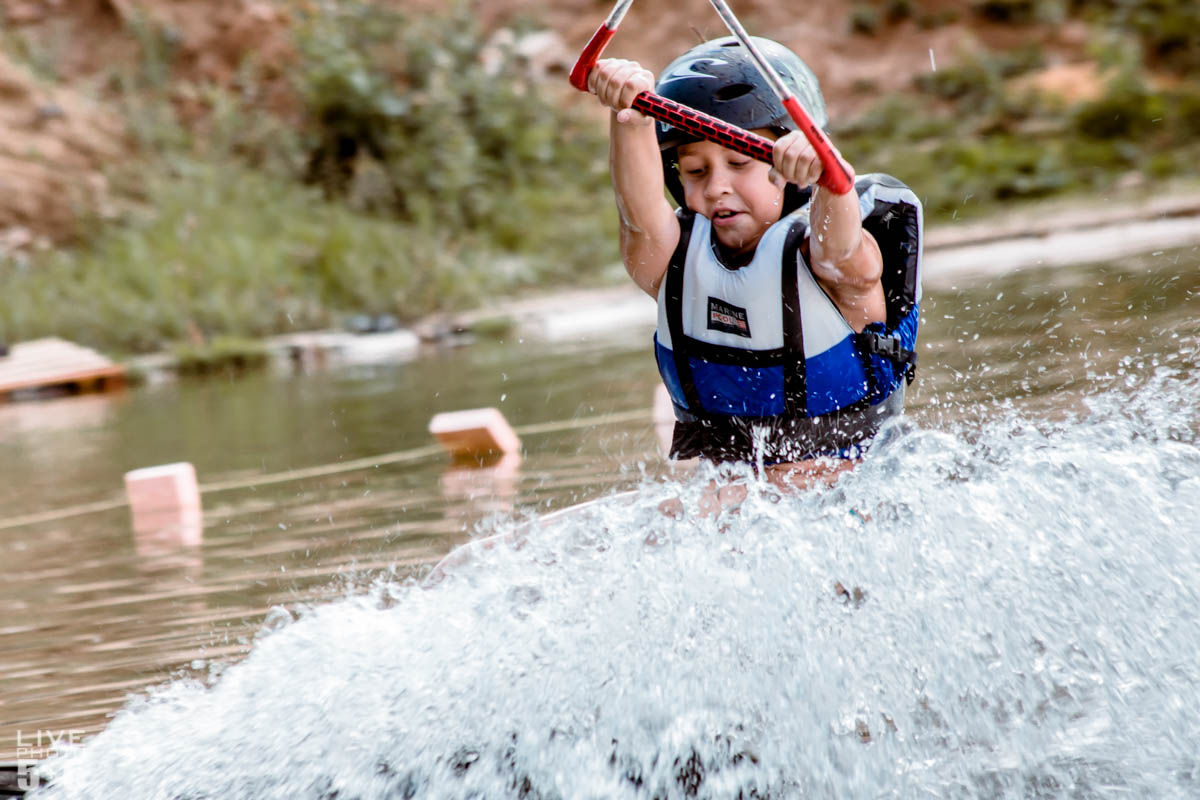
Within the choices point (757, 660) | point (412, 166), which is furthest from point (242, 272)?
point (757, 660)

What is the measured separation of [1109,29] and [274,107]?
9.47m

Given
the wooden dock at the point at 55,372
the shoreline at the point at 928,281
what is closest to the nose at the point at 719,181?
the shoreline at the point at 928,281

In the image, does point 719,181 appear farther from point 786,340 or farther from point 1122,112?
point 1122,112

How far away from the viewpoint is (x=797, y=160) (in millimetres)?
2543

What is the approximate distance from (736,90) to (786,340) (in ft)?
1.73

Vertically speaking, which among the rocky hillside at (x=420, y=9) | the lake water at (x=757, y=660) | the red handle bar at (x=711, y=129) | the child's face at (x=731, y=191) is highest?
the rocky hillside at (x=420, y=9)

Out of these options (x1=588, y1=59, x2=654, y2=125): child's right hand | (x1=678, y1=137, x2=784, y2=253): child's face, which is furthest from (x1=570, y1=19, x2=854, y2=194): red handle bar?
(x1=678, y1=137, x2=784, y2=253): child's face

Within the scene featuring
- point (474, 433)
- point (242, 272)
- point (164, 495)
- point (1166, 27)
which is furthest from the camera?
point (1166, 27)

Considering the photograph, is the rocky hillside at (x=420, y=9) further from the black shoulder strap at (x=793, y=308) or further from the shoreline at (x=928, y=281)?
the black shoulder strap at (x=793, y=308)

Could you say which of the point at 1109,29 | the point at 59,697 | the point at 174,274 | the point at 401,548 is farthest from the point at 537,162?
the point at 59,697

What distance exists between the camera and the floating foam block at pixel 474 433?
576 centimetres

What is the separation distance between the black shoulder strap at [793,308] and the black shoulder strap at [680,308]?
0.74 ft

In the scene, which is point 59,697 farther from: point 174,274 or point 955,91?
point 955,91

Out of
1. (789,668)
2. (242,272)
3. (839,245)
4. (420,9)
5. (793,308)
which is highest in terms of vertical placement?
(420,9)
